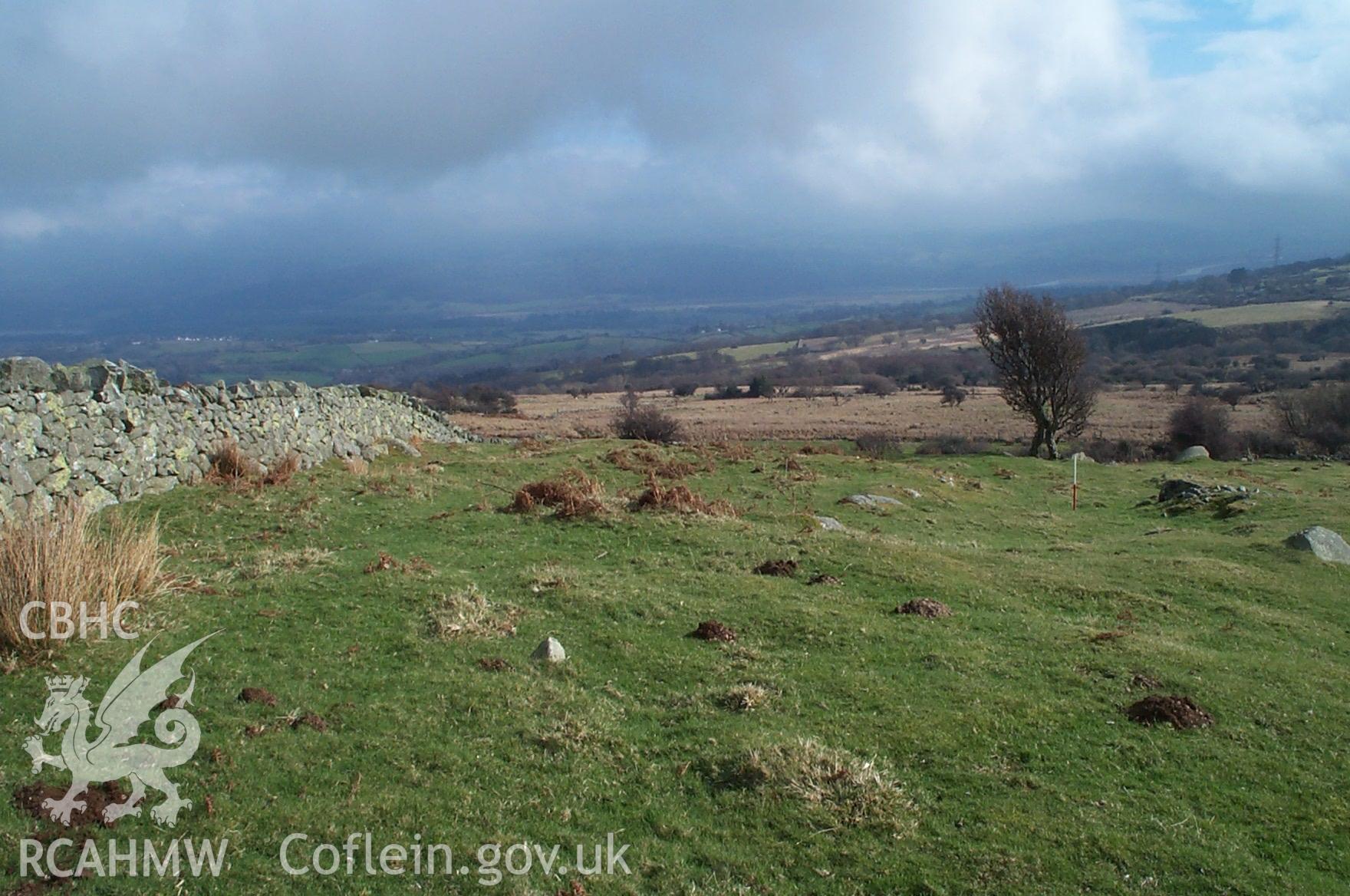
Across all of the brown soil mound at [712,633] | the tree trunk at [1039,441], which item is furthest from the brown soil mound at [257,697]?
the tree trunk at [1039,441]

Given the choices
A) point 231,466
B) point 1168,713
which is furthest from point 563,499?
point 1168,713

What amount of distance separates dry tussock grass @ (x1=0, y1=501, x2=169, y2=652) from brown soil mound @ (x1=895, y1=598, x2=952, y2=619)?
32.2 ft

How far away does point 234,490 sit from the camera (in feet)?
57.9

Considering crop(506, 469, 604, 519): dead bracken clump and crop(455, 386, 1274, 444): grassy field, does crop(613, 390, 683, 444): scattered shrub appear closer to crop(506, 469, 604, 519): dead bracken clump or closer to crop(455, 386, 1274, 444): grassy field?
crop(455, 386, 1274, 444): grassy field

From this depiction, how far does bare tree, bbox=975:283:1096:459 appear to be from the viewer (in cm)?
4331

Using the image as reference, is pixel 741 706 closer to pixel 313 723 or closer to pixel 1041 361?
pixel 313 723

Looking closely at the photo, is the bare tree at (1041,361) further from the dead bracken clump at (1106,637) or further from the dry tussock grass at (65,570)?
the dry tussock grass at (65,570)

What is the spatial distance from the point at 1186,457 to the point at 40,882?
147 ft

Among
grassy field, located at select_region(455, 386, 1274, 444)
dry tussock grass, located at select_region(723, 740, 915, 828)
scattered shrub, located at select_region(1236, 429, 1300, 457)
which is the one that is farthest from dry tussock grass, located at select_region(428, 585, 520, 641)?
scattered shrub, located at select_region(1236, 429, 1300, 457)

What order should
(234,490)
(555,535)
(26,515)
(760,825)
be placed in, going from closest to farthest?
(760,825) → (26,515) → (555,535) → (234,490)

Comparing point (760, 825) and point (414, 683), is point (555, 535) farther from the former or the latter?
point (760, 825)

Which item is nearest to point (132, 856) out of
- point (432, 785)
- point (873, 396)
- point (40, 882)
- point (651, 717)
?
point (40, 882)

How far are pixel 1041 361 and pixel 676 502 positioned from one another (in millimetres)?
31567

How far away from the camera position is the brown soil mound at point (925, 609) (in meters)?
12.2
